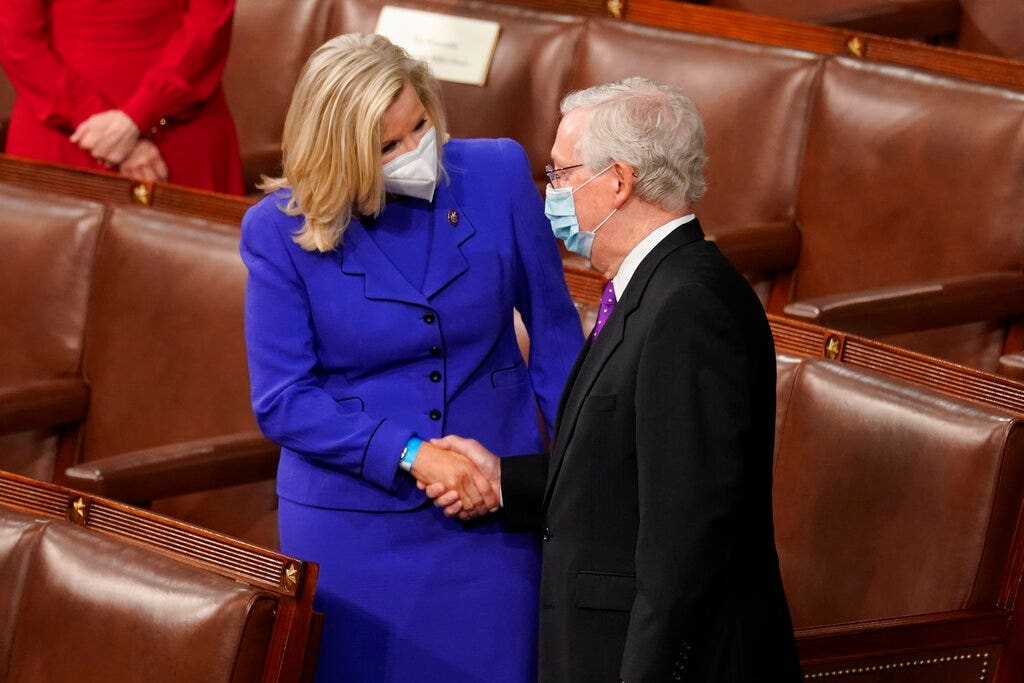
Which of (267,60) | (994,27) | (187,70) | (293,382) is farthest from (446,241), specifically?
(994,27)

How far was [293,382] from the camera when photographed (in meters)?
1.76

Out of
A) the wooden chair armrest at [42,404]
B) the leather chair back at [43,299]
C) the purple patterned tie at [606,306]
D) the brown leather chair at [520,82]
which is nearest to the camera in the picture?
the purple patterned tie at [606,306]

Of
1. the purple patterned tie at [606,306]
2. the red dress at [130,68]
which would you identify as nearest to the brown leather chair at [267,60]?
the red dress at [130,68]

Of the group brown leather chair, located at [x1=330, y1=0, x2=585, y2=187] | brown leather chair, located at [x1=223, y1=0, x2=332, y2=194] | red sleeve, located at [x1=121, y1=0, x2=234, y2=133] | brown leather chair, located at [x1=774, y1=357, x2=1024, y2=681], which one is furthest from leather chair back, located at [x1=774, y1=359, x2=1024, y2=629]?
brown leather chair, located at [x1=223, y1=0, x2=332, y2=194]

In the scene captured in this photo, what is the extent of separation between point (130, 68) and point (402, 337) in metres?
1.55

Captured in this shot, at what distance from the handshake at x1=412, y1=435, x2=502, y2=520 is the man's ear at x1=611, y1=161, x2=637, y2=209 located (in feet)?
1.31

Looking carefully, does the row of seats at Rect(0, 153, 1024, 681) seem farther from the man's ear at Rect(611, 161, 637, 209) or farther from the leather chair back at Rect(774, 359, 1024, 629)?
the man's ear at Rect(611, 161, 637, 209)

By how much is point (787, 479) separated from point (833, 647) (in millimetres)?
323

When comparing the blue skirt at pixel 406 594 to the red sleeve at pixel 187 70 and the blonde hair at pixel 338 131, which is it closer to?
the blonde hair at pixel 338 131

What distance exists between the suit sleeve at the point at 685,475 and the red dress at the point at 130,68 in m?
1.87

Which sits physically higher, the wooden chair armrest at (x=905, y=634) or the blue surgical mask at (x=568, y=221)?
the blue surgical mask at (x=568, y=221)

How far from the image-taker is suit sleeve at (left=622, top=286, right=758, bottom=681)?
1.34 meters

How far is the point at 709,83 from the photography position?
309 centimetres

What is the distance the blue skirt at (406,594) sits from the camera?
1793 mm
